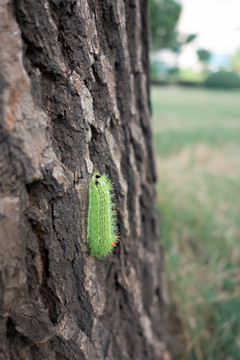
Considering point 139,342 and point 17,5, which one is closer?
point 17,5

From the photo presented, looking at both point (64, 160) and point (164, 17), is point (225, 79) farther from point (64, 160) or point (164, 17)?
point (64, 160)

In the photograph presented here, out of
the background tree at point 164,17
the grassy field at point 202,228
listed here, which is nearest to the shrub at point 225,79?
the grassy field at point 202,228

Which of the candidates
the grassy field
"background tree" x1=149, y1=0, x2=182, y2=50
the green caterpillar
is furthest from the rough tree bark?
"background tree" x1=149, y1=0, x2=182, y2=50

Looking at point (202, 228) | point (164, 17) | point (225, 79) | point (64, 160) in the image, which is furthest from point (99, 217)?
point (225, 79)

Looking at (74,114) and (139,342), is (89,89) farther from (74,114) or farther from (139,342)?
(139,342)

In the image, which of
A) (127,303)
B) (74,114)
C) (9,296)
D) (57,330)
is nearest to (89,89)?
(74,114)
